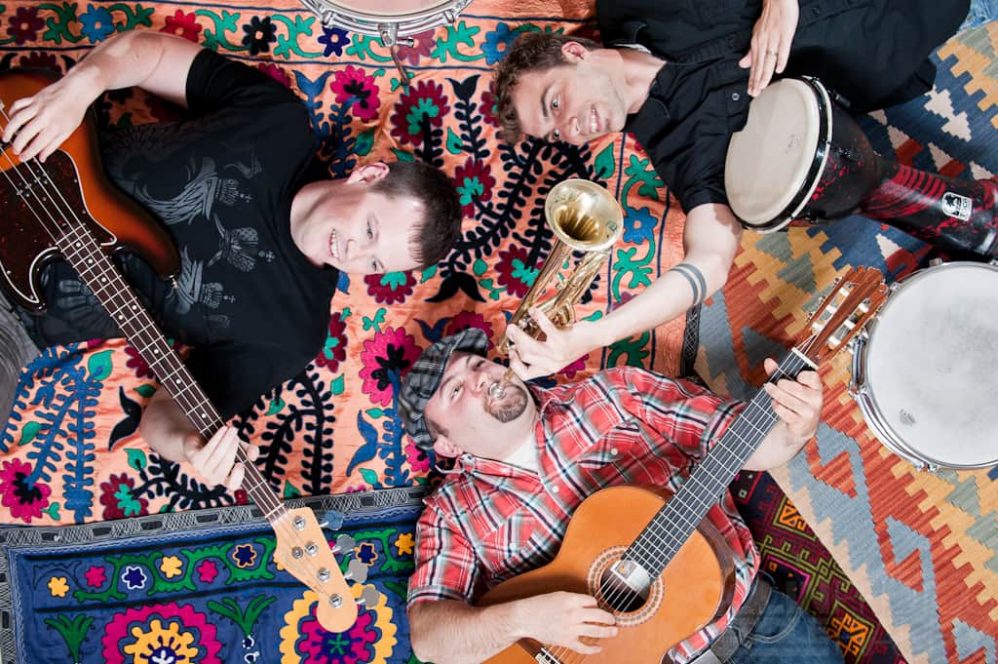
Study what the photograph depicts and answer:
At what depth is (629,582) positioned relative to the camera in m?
2.67

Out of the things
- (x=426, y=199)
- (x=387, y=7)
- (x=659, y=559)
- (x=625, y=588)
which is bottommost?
(x=625, y=588)

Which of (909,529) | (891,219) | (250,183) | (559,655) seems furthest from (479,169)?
(909,529)

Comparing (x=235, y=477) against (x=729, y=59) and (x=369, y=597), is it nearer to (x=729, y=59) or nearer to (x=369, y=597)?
(x=369, y=597)

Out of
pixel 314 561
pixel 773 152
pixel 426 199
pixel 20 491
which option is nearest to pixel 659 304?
pixel 773 152

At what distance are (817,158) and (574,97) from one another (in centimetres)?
78

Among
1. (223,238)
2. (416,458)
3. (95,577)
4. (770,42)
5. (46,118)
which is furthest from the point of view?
(416,458)

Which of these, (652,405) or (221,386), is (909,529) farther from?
(221,386)

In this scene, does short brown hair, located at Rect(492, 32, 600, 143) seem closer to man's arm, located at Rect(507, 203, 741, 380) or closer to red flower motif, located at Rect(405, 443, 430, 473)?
man's arm, located at Rect(507, 203, 741, 380)

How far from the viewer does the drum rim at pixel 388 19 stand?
2.54 meters

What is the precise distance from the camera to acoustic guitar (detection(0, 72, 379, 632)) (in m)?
2.58

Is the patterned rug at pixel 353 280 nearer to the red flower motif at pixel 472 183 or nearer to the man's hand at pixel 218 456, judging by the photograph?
the red flower motif at pixel 472 183

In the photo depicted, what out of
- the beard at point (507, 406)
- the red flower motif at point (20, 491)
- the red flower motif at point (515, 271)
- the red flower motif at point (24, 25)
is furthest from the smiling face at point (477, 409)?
the red flower motif at point (24, 25)

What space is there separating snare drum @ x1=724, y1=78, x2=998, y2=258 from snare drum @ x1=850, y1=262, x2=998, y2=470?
0.97 feet

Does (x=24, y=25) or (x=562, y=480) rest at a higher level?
(x=24, y=25)
